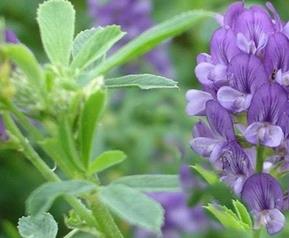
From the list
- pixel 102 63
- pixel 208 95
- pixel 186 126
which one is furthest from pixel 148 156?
pixel 102 63

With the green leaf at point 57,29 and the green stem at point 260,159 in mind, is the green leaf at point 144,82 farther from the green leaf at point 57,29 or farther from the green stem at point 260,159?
the green stem at point 260,159

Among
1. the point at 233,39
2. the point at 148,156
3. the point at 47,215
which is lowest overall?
the point at 148,156

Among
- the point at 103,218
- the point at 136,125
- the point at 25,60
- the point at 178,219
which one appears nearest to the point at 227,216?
the point at 103,218

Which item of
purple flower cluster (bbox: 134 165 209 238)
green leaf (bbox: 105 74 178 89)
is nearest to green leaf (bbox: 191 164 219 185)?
green leaf (bbox: 105 74 178 89)

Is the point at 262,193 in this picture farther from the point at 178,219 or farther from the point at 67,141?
the point at 178,219

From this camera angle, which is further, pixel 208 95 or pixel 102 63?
pixel 208 95

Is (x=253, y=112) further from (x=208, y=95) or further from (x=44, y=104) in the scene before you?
(x=44, y=104)
